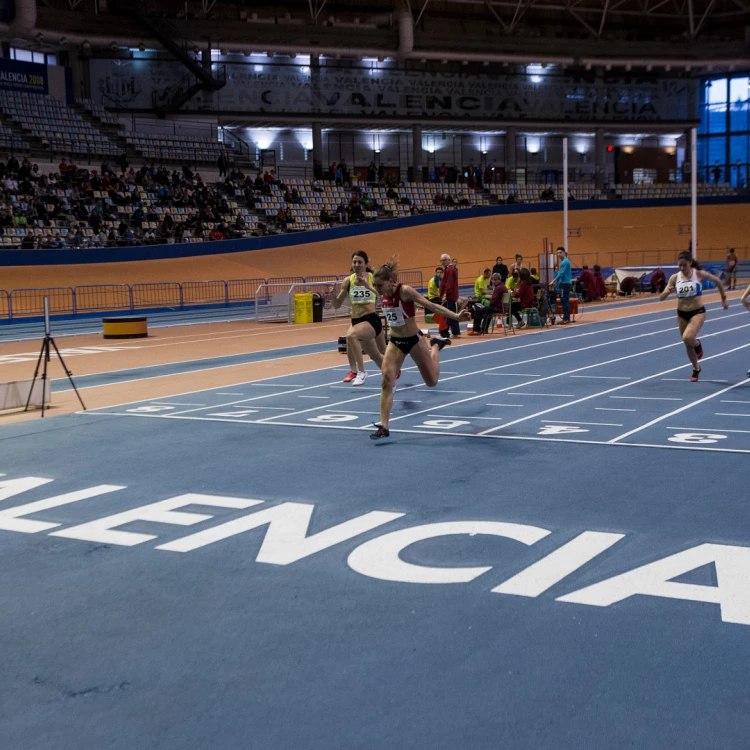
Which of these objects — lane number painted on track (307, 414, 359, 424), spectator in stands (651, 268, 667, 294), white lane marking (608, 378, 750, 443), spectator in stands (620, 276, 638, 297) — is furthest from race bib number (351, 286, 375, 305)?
spectator in stands (651, 268, 667, 294)

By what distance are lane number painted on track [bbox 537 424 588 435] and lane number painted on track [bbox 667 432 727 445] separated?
111 centimetres

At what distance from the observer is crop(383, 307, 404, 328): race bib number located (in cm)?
1123

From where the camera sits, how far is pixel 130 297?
1393 inches

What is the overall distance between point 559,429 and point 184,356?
11954 millimetres

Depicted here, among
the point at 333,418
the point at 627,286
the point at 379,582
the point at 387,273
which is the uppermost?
the point at 387,273

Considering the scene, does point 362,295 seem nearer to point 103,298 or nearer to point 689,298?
point 689,298

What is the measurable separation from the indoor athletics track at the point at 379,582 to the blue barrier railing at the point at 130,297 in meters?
21.7

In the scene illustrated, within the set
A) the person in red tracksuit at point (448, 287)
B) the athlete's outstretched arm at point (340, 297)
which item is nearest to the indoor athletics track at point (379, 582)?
the athlete's outstretched arm at point (340, 297)

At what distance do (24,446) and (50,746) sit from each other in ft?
25.1

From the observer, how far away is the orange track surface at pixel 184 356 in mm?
15852

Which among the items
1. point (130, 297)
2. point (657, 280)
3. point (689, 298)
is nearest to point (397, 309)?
point (689, 298)

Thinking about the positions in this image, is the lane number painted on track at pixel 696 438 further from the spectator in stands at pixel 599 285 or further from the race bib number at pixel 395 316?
the spectator in stands at pixel 599 285

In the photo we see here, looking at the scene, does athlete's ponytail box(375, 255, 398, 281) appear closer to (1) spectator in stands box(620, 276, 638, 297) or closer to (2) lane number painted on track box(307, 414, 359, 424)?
(2) lane number painted on track box(307, 414, 359, 424)

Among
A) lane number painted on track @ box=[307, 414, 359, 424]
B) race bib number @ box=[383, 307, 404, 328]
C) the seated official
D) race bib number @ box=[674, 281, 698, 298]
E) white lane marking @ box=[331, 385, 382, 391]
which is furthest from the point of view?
the seated official
